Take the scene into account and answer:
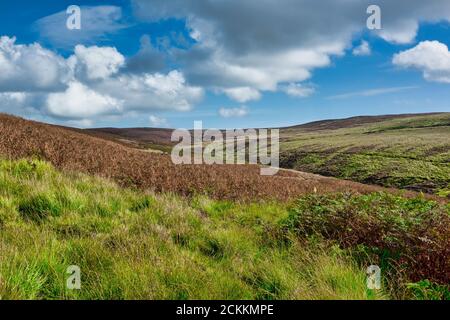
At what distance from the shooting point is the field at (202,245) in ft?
13.9

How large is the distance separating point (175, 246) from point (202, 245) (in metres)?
0.67

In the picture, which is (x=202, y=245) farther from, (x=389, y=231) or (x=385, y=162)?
(x=385, y=162)

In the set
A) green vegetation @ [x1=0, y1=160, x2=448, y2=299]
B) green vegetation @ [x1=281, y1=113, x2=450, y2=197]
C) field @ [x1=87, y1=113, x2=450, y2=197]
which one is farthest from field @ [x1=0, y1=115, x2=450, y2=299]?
green vegetation @ [x1=281, y1=113, x2=450, y2=197]

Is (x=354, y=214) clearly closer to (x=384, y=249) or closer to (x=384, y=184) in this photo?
(x=384, y=249)

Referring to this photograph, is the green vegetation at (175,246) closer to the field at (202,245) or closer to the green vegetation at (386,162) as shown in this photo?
the field at (202,245)

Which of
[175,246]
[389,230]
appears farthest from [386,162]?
[175,246]

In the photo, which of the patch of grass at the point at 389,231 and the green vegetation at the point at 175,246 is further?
the patch of grass at the point at 389,231

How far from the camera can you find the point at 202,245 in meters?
6.10

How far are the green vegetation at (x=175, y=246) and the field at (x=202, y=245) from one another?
0.02 m

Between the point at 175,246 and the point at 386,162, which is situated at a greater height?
the point at 175,246

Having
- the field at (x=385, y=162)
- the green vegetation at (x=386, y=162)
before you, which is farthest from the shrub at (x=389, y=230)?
the green vegetation at (x=386, y=162)

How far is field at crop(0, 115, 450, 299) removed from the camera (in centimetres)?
423
